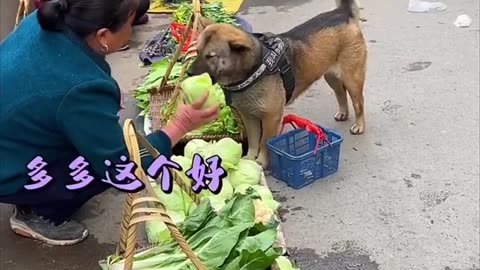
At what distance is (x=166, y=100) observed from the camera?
11.3 ft

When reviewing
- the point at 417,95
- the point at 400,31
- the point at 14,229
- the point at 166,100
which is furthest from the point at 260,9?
the point at 14,229

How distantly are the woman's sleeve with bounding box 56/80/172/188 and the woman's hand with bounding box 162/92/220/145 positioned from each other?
0.15 m

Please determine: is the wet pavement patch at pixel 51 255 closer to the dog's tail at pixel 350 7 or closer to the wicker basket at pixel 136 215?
the wicker basket at pixel 136 215

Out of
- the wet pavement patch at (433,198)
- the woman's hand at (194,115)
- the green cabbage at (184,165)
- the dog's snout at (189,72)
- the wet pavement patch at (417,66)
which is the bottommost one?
the wet pavement patch at (417,66)

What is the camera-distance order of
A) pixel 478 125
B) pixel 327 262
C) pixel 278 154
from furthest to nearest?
1. pixel 478 125
2. pixel 278 154
3. pixel 327 262

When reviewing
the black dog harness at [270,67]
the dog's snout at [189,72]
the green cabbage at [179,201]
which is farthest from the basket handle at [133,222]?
the black dog harness at [270,67]

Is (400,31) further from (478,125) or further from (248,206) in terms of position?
(248,206)

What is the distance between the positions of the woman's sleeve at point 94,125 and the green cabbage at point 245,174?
64cm

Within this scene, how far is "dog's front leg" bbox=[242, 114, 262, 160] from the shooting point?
11.0ft

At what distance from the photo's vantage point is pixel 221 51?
304 cm

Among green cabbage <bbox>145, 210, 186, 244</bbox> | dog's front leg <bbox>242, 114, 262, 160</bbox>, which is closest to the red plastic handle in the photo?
dog's front leg <bbox>242, 114, 262, 160</bbox>

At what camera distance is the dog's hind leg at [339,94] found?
370 cm

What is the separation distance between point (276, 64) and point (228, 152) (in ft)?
1.71

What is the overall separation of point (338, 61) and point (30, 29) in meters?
1.63
